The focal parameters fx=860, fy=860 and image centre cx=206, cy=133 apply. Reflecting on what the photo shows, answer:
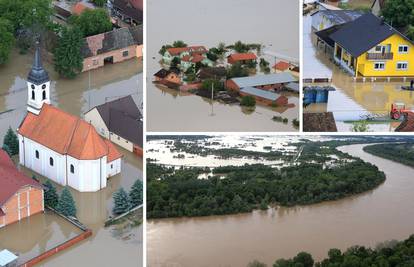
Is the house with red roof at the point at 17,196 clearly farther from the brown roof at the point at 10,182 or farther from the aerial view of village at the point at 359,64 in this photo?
the aerial view of village at the point at 359,64

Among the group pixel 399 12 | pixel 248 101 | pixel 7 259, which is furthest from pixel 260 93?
pixel 7 259

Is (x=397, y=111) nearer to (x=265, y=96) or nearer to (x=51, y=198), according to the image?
(x=265, y=96)

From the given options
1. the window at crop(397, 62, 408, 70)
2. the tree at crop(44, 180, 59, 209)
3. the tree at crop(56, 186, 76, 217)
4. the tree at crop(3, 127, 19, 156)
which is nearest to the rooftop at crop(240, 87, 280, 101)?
the window at crop(397, 62, 408, 70)

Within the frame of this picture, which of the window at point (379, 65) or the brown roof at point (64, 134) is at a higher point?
the window at point (379, 65)

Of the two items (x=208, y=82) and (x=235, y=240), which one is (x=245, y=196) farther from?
(x=208, y=82)

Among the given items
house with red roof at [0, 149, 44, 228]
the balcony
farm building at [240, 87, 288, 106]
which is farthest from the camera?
house with red roof at [0, 149, 44, 228]

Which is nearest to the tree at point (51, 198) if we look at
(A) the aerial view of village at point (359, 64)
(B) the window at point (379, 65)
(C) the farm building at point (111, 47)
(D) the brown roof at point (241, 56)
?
(A) the aerial view of village at point (359, 64)

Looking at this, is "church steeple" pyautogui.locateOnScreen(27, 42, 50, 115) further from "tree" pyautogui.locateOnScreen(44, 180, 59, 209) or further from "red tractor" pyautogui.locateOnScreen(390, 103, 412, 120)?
"red tractor" pyautogui.locateOnScreen(390, 103, 412, 120)
